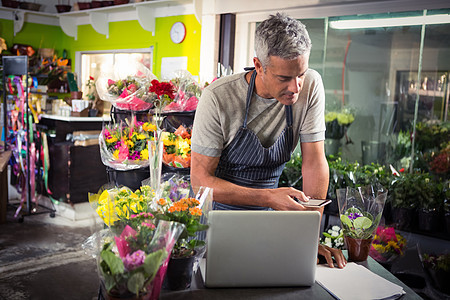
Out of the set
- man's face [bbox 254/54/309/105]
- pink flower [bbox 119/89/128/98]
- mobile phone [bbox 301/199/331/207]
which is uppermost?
man's face [bbox 254/54/309/105]

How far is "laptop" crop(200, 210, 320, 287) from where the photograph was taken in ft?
4.16

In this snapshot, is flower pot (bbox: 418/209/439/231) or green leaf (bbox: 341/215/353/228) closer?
green leaf (bbox: 341/215/353/228)

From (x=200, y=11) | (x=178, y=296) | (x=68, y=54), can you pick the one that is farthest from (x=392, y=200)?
(x=68, y=54)

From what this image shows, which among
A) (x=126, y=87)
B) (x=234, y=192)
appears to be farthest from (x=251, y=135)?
(x=126, y=87)

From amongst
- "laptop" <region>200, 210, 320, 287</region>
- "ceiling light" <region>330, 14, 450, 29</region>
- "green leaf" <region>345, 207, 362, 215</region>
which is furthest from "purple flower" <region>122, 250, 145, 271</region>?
"ceiling light" <region>330, 14, 450, 29</region>

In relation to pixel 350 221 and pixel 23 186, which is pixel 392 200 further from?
pixel 23 186

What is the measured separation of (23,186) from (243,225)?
4540 millimetres

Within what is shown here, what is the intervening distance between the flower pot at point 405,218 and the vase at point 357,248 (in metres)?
1.89

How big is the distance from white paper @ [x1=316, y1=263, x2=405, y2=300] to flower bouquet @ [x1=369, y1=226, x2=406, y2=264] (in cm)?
146

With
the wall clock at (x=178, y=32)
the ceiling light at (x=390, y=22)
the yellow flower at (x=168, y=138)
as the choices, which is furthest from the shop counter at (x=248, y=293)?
the wall clock at (x=178, y=32)

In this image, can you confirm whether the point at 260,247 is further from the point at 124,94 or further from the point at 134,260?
the point at 124,94

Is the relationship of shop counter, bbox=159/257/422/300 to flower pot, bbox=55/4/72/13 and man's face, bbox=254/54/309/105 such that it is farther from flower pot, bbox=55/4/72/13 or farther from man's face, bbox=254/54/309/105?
flower pot, bbox=55/4/72/13

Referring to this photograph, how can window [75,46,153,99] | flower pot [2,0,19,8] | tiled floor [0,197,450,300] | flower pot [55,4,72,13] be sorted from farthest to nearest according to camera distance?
flower pot [55,4,72,13], flower pot [2,0,19,8], window [75,46,153,99], tiled floor [0,197,450,300]

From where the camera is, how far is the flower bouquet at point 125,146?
3.24 m
